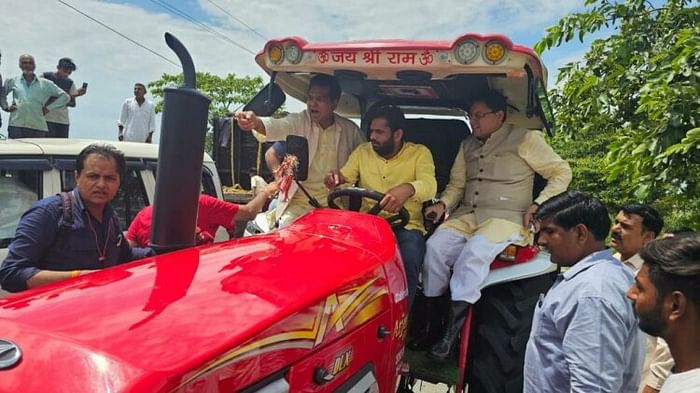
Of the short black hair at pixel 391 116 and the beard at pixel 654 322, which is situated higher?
the short black hair at pixel 391 116

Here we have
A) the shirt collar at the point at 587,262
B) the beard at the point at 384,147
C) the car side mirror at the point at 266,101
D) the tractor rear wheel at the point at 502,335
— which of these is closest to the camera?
the shirt collar at the point at 587,262

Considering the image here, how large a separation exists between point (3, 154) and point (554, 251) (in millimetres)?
4110

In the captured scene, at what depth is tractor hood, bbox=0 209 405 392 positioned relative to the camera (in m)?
1.23

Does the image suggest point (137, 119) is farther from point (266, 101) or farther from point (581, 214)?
point (581, 214)

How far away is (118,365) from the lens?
4.03 ft

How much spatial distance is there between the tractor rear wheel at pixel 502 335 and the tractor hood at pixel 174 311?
0.94 m

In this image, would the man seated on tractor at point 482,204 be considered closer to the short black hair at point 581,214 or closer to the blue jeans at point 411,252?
the blue jeans at point 411,252

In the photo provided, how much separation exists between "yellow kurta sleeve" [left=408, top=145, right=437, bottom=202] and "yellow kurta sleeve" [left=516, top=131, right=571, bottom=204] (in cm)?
59

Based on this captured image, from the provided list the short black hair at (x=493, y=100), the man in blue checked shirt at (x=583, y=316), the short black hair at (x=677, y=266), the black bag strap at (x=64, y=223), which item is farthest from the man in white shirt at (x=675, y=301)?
the black bag strap at (x=64, y=223)

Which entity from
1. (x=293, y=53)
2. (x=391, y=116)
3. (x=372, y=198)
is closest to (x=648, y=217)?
(x=391, y=116)

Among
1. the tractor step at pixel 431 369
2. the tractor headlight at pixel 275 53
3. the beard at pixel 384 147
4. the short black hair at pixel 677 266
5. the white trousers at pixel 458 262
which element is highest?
the tractor headlight at pixel 275 53

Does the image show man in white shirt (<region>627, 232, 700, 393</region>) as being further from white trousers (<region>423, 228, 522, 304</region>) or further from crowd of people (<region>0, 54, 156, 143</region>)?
crowd of people (<region>0, 54, 156, 143</region>)

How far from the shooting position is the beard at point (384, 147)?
3428 mm

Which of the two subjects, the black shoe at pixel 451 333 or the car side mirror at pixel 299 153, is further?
the car side mirror at pixel 299 153
